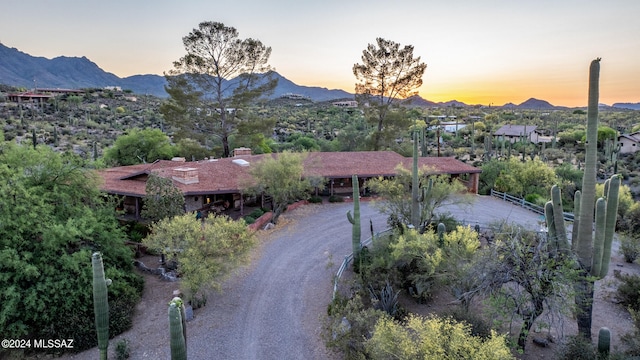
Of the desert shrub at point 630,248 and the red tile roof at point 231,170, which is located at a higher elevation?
the red tile roof at point 231,170

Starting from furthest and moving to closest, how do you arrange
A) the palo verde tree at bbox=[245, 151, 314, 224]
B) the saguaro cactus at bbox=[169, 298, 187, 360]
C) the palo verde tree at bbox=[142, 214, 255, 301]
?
the palo verde tree at bbox=[245, 151, 314, 224], the palo verde tree at bbox=[142, 214, 255, 301], the saguaro cactus at bbox=[169, 298, 187, 360]

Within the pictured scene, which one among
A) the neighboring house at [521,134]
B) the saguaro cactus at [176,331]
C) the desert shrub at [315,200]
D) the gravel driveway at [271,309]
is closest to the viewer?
the saguaro cactus at [176,331]

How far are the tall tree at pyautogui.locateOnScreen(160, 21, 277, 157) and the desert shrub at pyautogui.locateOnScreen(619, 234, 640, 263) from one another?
26.2 meters

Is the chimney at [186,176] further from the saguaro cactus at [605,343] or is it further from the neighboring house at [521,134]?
the neighboring house at [521,134]

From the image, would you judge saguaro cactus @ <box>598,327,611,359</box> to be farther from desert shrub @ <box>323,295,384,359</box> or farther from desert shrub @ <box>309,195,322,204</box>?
desert shrub @ <box>309,195,322,204</box>

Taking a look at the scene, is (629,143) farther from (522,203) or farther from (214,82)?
(214,82)

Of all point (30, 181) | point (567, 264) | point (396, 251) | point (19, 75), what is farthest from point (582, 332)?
point (19, 75)

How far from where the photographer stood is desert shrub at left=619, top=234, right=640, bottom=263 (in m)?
16.8

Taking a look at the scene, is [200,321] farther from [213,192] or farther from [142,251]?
[213,192]

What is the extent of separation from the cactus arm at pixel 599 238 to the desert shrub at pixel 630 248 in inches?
357

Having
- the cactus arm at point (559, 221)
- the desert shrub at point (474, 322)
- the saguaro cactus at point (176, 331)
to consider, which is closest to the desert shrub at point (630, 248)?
the cactus arm at point (559, 221)

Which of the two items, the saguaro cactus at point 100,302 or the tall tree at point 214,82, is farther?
the tall tree at point 214,82

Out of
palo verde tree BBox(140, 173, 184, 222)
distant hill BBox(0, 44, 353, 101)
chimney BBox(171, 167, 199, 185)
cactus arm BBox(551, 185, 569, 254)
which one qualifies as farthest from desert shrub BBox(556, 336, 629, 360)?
distant hill BBox(0, 44, 353, 101)

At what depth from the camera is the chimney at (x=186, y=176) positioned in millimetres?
20906
